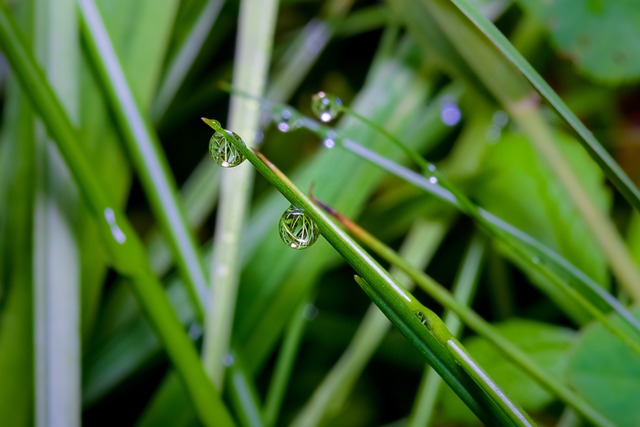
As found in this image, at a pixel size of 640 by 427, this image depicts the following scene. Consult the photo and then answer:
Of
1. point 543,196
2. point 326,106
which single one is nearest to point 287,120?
point 326,106

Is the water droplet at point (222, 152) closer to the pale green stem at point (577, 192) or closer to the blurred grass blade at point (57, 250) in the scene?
the blurred grass blade at point (57, 250)

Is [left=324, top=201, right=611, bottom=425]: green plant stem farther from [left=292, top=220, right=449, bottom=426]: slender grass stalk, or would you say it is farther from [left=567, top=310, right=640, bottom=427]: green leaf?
[left=292, top=220, right=449, bottom=426]: slender grass stalk

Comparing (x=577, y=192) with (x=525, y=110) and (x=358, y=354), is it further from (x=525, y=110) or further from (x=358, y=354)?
(x=358, y=354)

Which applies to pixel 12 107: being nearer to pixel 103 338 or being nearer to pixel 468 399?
pixel 103 338

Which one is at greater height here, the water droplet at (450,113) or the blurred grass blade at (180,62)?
the blurred grass blade at (180,62)

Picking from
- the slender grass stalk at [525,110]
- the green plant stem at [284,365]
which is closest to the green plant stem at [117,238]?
the green plant stem at [284,365]

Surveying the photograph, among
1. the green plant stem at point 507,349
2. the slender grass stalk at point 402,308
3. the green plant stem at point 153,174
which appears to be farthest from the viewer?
the green plant stem at point 153,174
